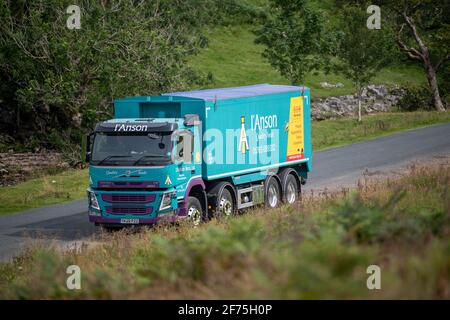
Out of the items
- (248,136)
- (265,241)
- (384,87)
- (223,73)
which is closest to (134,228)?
(248,136)

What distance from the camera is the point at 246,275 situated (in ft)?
28.7

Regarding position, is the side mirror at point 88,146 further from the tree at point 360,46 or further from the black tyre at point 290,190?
the tree at point 360,46

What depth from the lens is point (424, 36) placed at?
197ft

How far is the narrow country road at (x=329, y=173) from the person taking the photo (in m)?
20.1

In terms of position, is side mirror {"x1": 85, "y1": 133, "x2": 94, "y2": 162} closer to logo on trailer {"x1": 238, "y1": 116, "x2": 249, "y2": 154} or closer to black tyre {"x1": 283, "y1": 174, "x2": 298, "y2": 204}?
logo on trailer {"x1": 238, "y1": 116, "x2": 249, "y2": 154}

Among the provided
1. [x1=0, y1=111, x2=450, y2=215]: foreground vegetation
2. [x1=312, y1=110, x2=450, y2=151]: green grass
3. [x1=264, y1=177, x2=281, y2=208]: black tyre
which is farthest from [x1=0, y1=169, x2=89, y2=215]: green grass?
[x1=312, y1=110, x2=450, y2=151]: green grass

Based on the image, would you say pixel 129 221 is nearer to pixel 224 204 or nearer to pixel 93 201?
pixel 93 201

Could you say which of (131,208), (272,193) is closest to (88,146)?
(131,208)

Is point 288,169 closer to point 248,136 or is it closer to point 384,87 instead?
point 248,136

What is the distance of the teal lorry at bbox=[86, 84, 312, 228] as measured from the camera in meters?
18.8

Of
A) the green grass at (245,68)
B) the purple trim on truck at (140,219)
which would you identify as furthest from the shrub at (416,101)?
the purple trim on truck at (140,219)

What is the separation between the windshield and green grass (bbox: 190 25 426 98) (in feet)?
105

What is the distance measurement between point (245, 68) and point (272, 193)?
115 ft

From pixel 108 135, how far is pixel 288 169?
5847mm
